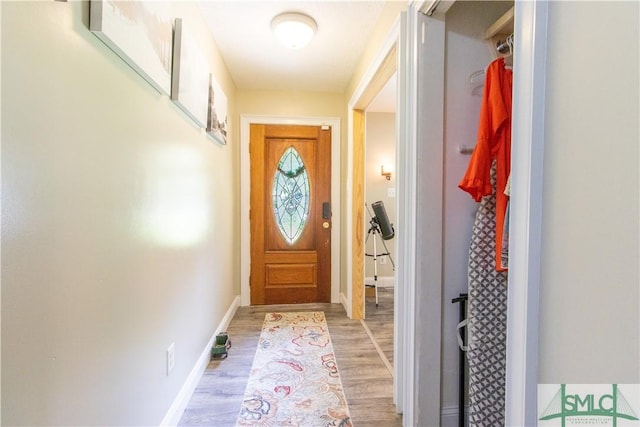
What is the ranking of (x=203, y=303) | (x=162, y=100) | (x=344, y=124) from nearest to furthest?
(x=162, y=100) < (x=203, y=303) < (x=344, y=124)

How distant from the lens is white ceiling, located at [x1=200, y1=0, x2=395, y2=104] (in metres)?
1.87

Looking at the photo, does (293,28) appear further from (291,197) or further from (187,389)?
(187,389)

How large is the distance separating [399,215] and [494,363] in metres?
0.76

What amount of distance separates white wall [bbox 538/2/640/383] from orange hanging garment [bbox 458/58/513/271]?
47 centimetres

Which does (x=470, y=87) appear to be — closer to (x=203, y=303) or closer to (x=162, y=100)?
(x=162, y=100)

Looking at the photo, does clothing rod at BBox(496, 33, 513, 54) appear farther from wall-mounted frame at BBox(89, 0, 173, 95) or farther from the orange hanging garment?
wall-mounted frame at BBox(89, 0, 173, 95)

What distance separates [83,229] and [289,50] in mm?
2138

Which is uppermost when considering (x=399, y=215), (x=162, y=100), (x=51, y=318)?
(x=162, y=100)

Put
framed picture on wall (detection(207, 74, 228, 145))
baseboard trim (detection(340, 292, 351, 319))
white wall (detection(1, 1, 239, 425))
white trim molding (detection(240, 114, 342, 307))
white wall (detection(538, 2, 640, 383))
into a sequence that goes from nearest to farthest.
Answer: white wall (detection(538, 2, 640, 383)) < white wall (detection(1, 1, 239, 425)) < framed picture on wall (detection(207, 74, 228, 145)) < baseboard trim (detection(340, 292, 351, 319)) < white trim molding (detection(240, 114, 342, 307))

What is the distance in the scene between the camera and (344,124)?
10.8ft

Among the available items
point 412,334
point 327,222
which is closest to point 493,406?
point 412,334

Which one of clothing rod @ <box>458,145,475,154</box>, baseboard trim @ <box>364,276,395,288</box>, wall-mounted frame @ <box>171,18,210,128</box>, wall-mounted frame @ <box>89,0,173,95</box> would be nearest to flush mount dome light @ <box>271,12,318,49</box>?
wall-mounted frame @ <box>171,18,210,128</box>

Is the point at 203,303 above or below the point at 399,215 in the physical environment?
below

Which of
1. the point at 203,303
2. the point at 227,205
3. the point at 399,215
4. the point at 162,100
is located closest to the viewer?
the point at 162,100
